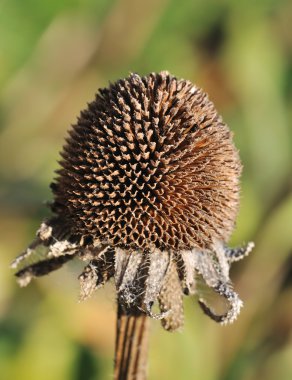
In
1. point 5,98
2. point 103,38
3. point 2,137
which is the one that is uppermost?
point 103,38

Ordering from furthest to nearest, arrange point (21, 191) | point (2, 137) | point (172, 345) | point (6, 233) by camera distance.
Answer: point (2, 137), point (21, 191), point (6, 233), point (172, 345)

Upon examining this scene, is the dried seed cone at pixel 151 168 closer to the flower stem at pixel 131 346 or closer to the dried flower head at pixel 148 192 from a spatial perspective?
the dried flower head at pixel 148 192

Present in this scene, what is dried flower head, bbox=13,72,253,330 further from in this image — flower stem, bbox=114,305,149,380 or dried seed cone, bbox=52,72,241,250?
flower stem, bbox=114,305,149,380

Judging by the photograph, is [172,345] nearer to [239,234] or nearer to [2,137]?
[239,234]

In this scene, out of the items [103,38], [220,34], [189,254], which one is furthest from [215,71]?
[189,254]

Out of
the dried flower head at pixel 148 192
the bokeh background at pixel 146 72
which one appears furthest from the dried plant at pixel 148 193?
the bokeh background at pixel 146 72

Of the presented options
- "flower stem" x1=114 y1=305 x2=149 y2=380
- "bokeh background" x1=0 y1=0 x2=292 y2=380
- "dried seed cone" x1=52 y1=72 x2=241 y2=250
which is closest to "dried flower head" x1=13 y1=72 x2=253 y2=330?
"dried seed cone" x1=52 y1=72 x2=241 y2=250

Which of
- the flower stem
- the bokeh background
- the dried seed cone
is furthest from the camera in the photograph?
the bokeh background

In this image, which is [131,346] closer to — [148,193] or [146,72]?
[148,193]
